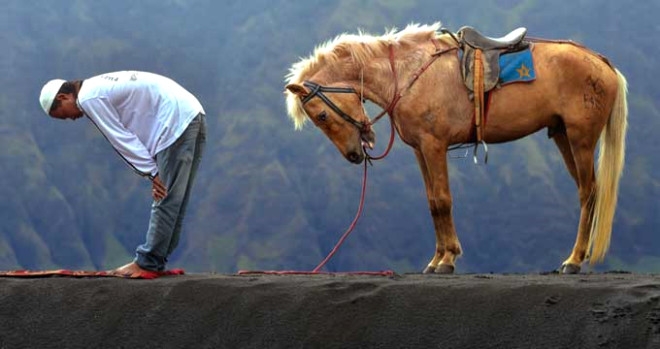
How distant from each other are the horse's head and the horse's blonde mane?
10 centimetres

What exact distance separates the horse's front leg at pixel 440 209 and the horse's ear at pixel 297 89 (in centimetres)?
86

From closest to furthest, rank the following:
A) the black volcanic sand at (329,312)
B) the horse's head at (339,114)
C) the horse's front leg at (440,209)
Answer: the black volcanic sand at (329,312) < the horse's front leg at (440,209) < the horse's head at (339,114)

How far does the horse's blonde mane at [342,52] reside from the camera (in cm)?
772

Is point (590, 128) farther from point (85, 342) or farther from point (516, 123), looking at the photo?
point (85, 342)

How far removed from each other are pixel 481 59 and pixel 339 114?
1.01 m

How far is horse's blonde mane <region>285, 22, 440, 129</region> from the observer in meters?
7.72

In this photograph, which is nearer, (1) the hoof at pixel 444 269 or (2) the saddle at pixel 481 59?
(1) the hoof at pixel 444 269

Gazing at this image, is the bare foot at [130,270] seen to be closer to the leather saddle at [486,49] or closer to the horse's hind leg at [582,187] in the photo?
the leather saddle at [486,49]

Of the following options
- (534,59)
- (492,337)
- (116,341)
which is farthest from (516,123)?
(116,341)

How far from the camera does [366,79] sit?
7.71m

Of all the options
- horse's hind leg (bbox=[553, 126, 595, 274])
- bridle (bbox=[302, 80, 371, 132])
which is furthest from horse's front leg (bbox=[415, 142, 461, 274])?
horse's hind leg (bbox=[553, 126, 595, 274])

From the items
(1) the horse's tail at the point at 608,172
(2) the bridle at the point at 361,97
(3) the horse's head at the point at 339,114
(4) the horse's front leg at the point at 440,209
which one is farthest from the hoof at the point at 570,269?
(3) the horse's head at the point at 339,114

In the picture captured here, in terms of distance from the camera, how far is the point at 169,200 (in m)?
6.93

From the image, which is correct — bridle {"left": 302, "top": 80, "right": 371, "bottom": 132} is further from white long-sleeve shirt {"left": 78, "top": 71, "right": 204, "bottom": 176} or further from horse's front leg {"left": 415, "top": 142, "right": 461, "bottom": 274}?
white long-sleeve shirt {"left": 78, "top": 71, "right": 204, "bottom": 176}
